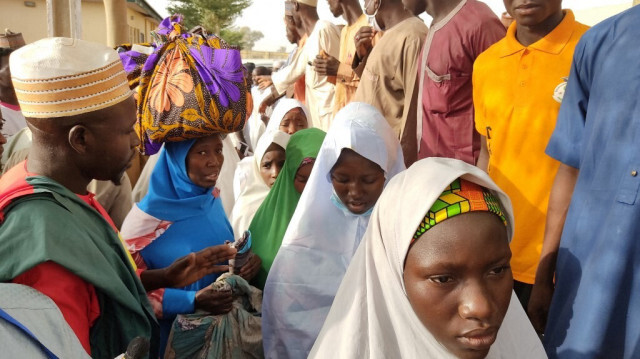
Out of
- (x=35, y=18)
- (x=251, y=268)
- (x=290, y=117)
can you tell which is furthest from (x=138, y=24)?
(x=251, y=268)

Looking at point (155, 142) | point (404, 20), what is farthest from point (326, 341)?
point (404, 20)

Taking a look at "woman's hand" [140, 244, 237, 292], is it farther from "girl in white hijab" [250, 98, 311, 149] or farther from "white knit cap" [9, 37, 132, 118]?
"girl in white hijab" [250, 98, 311, 149]

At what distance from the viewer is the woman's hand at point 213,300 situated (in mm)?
2588

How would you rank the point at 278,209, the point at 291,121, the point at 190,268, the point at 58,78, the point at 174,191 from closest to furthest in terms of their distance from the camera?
the point at 58,78 < the point at 190,268 < the point at 174,191 < the point at 278,209 < the point at 291,121

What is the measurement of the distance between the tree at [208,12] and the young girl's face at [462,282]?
144ft

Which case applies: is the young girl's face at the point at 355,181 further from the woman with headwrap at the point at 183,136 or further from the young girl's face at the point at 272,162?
the young girl's face at the point at 272,162

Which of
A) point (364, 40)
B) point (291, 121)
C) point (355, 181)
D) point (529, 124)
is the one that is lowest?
point (291, 121)

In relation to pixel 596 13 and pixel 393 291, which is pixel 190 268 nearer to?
pixel 393 291

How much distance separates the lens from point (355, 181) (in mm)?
2912

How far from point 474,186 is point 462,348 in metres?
0.50

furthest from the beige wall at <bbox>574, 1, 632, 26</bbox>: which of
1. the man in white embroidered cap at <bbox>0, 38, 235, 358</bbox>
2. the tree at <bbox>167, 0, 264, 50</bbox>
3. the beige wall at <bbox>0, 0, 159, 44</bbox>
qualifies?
the tree at <bbox>167, 0, 264, 50</bbox>

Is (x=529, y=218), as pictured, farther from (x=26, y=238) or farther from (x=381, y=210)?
(x=26, y=238)

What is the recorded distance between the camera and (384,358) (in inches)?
64.6

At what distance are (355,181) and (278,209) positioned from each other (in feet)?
2.25
